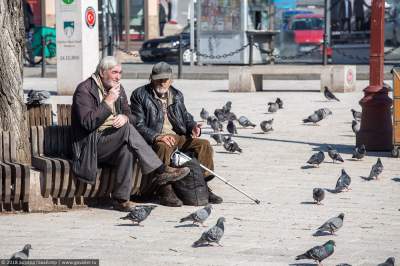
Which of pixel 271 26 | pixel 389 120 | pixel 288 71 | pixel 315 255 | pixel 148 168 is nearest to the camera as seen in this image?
pixel 315 255

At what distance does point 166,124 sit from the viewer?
32.8 feet

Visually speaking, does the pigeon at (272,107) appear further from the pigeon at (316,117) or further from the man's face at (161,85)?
the man's face at (161,85)

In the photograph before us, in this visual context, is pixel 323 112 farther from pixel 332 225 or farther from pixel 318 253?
pixel 318 253

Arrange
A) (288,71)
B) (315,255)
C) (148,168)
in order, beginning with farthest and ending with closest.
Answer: (288,71) < (148,168) < (315,255)

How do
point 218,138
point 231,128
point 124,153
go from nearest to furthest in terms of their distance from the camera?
point 124,153 → point 218,138 → point 231,128

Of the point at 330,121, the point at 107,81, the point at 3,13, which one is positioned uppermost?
the point at 3,13

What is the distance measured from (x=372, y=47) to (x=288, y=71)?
30.4 ft

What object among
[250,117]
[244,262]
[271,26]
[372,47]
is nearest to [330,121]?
[250,117]

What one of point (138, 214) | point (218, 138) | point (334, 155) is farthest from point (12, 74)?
point (218, 138)

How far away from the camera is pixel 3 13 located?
9.40 m

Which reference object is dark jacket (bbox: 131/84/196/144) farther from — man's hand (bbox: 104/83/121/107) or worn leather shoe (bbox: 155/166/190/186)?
man's hand (bbox: 104/83/121/107)

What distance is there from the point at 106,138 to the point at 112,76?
21.4 inches

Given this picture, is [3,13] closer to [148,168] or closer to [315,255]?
[148,168]

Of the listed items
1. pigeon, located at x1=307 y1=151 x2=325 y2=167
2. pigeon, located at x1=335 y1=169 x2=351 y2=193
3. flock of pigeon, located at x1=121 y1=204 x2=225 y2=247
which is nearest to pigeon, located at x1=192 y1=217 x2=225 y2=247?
flock of pigeon, located at x1=121 y1=204 x2=225 y2=247
